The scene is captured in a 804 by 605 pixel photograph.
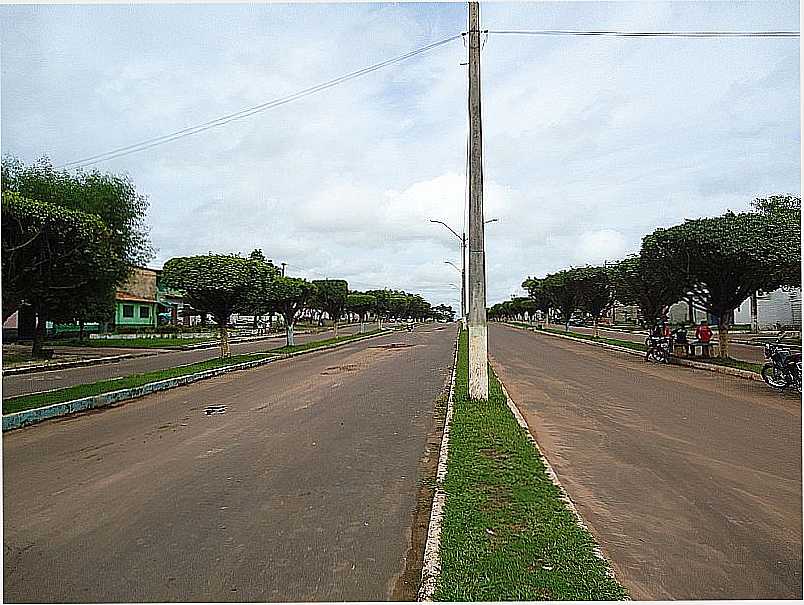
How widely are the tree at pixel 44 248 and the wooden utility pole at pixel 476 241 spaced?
7.49 m

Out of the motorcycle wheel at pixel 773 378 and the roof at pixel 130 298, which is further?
the roof at pixel 130 298

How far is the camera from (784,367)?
14.9 metres

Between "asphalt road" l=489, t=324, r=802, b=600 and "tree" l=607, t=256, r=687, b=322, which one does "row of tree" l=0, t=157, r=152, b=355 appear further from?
"tree" l=607, t=256, r=687, b=322

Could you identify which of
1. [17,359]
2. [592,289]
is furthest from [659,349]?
[592,289]

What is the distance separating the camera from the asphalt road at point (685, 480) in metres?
4.75

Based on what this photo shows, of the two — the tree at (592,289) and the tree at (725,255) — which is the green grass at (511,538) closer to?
the tree at (725,255)

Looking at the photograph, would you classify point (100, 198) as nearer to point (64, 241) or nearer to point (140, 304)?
point (64, 241)

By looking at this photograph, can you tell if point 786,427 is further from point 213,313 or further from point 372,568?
point 213,313

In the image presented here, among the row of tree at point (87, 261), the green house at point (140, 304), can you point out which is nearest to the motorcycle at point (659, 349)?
the row of tree at point (87, 261)

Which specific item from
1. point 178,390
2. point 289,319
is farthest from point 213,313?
point 289,319

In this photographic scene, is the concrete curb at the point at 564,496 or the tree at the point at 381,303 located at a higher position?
the tree at the point at 381,303

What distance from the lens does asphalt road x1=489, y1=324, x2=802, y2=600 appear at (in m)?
4.75

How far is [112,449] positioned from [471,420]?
188 inches

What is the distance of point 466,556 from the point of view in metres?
4.71
